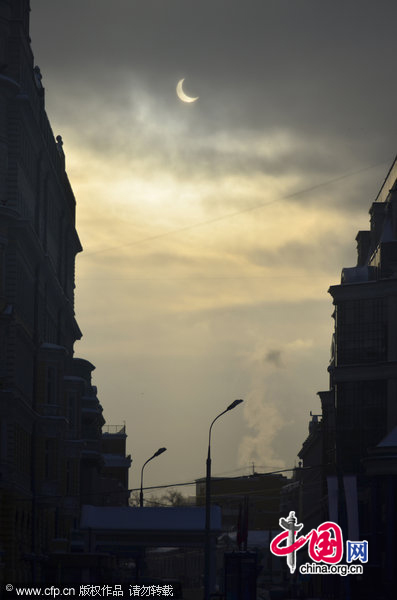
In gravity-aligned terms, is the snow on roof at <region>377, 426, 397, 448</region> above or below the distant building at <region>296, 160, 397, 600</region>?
below

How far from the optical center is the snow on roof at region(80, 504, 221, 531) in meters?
82.8

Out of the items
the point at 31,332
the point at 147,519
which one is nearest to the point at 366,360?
the point at 147,519

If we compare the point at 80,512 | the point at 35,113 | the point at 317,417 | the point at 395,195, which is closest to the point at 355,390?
the point at 395,195

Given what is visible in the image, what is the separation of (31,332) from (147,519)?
19.4 meters

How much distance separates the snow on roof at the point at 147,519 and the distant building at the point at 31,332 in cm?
154

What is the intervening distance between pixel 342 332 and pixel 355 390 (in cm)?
515

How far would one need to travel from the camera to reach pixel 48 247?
8088cm

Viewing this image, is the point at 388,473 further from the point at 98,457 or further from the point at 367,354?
the point at 98,457

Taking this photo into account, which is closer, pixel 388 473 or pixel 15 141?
pixel 15 141

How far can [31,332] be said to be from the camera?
71500 millimetres

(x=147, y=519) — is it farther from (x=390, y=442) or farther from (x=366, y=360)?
(x=366, y=360)

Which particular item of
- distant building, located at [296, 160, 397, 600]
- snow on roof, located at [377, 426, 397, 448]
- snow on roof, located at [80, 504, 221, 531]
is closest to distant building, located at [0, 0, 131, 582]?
snow on roof, located at [80, 504, 221, 531]

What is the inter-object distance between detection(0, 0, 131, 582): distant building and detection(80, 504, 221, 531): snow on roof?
1541 millimetres

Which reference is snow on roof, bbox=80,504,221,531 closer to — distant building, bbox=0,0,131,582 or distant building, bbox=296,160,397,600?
distant building, bbox=0,0,131,582
